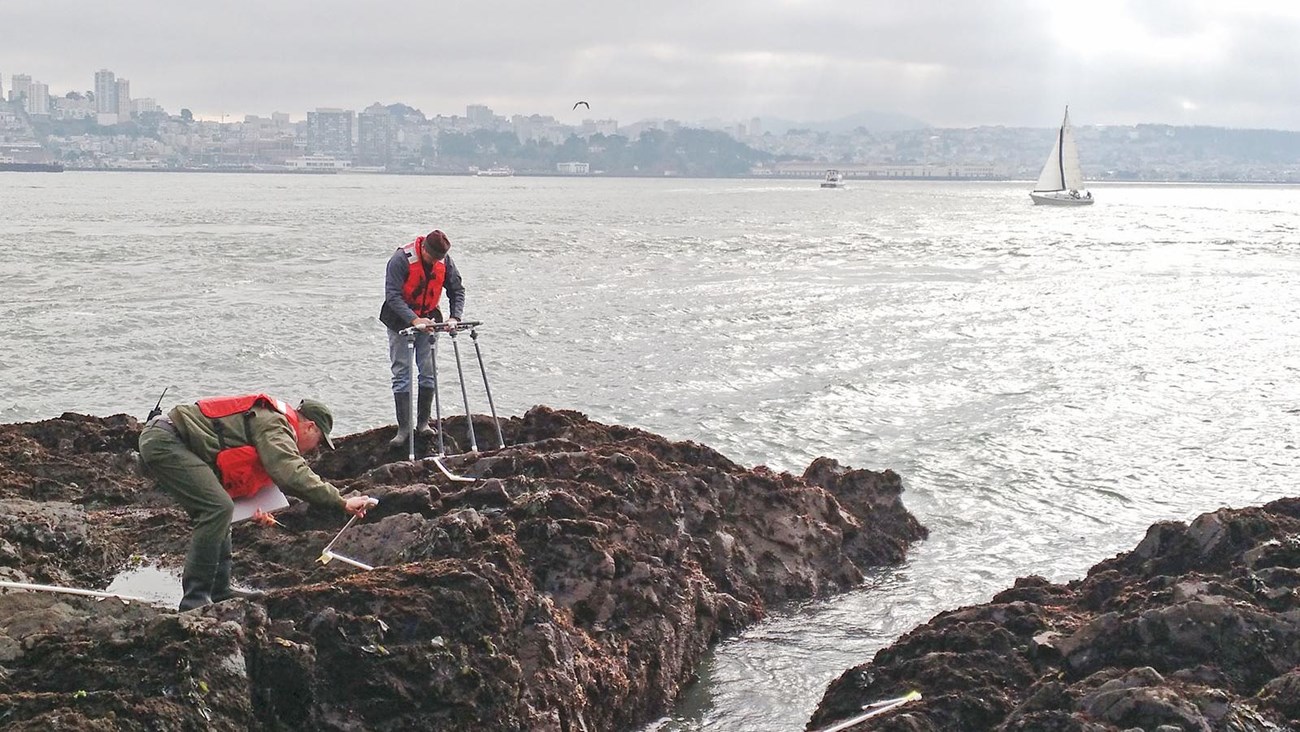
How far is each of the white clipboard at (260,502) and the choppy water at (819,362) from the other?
2.60 metres

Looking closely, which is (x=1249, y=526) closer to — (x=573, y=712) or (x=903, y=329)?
(x=573, y=712)

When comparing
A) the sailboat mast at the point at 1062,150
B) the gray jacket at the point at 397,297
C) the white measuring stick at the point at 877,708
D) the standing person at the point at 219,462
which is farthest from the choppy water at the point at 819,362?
the sailboat mast at the point at 1062,150

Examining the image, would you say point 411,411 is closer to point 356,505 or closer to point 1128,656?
point 356,505

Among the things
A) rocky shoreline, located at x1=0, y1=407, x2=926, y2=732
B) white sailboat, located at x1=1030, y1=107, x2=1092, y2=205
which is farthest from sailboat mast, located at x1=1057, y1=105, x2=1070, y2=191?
rocky shoreline, located at x1=0, y1=407, x2=926, y2=732

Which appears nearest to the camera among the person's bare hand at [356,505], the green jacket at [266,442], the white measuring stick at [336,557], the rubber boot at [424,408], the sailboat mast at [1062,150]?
the green jacket at [266,442]

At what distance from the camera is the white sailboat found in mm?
100938

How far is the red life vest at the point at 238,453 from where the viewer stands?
6582mm

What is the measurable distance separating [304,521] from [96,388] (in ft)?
38.8

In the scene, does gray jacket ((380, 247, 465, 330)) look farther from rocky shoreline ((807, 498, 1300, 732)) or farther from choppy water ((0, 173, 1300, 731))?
rocky shoreline ((807, 498, 1300, 732))

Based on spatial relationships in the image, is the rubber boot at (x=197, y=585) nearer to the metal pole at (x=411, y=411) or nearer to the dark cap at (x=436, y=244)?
the metal pole at (x=411, y=411)

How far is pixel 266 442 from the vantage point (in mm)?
6477

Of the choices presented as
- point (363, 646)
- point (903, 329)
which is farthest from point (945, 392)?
point (363, 646)

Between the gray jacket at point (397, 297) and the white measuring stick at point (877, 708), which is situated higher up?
the gray jacket at point (397, 297)

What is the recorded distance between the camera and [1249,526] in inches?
308
